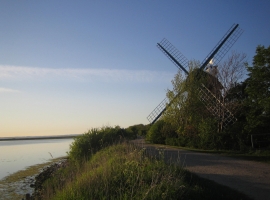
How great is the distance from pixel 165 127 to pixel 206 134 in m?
8.16

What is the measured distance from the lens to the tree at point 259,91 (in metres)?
20.5

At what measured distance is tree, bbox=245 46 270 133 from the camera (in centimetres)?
2045

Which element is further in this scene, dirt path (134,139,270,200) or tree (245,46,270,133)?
tree (245,46,270,133)

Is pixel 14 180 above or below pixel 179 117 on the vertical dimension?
below

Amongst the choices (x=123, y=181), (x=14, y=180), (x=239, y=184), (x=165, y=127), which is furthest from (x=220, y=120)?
(x=123, y=181)

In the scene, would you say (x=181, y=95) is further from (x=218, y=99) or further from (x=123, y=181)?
(x=123, y=181)

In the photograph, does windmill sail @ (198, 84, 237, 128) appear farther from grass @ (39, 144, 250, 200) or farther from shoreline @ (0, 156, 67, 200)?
shoreline @ (0, 156, 67, 200)

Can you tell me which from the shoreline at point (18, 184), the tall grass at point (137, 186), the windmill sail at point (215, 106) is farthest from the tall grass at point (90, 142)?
the tall grass at point (137, 186)

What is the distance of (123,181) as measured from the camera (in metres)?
8.17

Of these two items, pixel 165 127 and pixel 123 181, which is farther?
pixel 165 127

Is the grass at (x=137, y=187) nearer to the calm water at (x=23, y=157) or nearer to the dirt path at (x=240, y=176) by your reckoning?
the dirt path at (x=240, y=176)

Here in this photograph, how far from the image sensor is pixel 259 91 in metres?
20.7

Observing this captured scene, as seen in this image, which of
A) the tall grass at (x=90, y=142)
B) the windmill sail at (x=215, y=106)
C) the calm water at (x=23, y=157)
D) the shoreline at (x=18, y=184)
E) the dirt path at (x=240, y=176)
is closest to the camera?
the dirt path at (x=240, y=176)

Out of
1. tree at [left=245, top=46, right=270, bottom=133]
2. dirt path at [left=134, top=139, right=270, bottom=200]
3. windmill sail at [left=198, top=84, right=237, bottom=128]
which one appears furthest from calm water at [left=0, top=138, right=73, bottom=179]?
windmill sail at [left=198, top=84, right=237, bottom=128]
